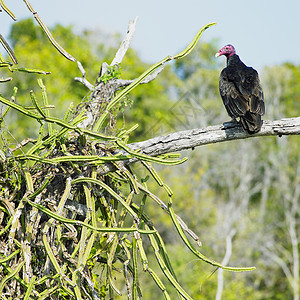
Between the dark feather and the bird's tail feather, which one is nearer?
the bird's tail feather

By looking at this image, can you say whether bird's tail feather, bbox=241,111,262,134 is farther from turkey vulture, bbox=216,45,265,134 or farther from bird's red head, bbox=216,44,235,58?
bird's red head, bbox=216,44,235,58

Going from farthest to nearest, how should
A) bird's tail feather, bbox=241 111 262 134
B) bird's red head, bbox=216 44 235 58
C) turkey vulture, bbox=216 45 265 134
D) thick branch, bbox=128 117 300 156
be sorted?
bird's red head, bbox=216 44 235 58
turkey vulture, bbox=216 45 265 134
bird's tail feather, bbox=241 111 262 134
thick branch, bbox=128 117 300 156

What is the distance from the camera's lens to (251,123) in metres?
2.80

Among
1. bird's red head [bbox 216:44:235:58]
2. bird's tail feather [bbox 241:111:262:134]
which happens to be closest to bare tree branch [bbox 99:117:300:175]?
bird's tail feather [bbox 241:111:262:134]

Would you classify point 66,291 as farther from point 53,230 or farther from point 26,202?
point 26,202

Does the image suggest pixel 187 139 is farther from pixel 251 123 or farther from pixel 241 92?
pixel 241 92

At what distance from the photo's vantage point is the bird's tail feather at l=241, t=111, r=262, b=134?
275 cm

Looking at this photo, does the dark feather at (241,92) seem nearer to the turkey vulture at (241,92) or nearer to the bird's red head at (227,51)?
the turkey vulture at (241,92)

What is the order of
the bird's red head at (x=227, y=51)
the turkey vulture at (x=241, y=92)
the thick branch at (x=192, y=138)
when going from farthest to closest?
the bird's red head at (x=227, y=51), the turkey vulture at (x=241, y=92), the thick branch at (x=192, y=138)

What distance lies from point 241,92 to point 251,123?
71 cm

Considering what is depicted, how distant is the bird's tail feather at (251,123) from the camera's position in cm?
275

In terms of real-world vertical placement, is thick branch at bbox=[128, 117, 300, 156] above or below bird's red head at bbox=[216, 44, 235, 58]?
below

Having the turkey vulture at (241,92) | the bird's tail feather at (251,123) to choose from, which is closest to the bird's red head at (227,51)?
the turkey vulture at (241,92)

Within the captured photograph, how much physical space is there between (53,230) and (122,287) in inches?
305
